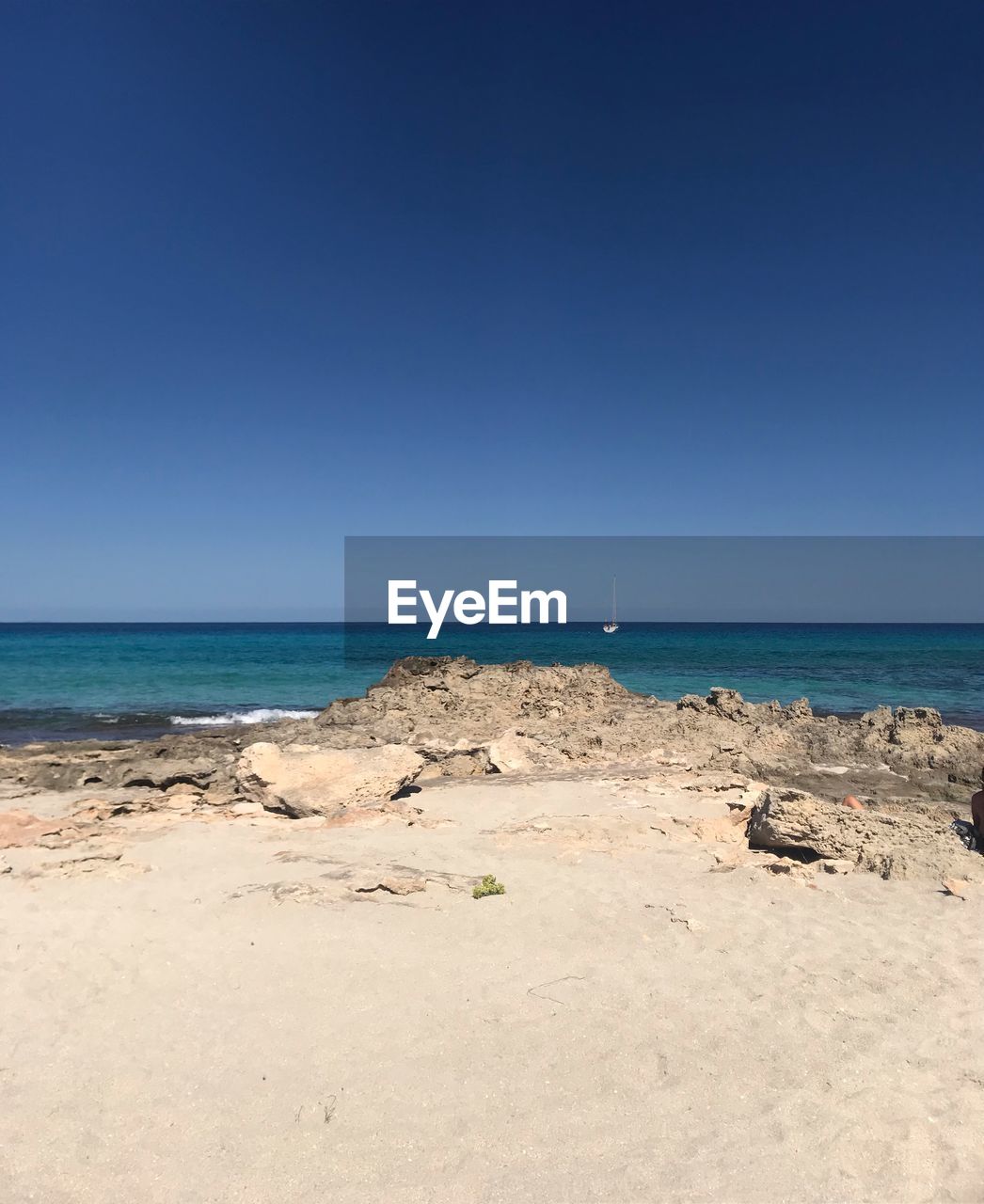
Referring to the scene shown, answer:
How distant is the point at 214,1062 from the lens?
12.7 feet

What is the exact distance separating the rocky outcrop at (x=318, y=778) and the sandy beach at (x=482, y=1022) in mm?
887

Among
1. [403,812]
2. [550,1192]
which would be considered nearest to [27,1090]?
[550,1192]

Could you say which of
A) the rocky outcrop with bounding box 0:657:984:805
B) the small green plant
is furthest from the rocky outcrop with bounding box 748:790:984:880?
the rocky outcrop with bounding box 0:657:984:805

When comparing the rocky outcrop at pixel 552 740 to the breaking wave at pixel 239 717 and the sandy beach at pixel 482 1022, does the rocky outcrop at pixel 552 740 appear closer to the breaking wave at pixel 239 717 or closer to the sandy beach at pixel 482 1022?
the sandy beach at pixel 482 1022

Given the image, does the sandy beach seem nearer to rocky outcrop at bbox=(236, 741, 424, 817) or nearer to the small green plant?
the small green plant

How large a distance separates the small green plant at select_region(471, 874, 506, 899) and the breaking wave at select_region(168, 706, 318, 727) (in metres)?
13.1

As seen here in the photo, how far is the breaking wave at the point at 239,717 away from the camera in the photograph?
19273 mm

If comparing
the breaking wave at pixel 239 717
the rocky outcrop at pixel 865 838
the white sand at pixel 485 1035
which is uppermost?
the rocky outcrop at pixel 865 838

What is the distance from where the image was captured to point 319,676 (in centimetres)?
3478

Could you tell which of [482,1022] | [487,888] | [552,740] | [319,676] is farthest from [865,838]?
[319,676]

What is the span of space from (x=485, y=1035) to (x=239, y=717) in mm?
18378

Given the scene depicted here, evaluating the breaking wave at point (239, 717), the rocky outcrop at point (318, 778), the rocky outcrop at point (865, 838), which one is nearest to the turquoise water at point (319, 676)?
the breaking wave at point (239, 717)

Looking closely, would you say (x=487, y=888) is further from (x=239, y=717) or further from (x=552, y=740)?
(x=239, y=717)

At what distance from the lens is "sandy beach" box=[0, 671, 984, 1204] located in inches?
124
